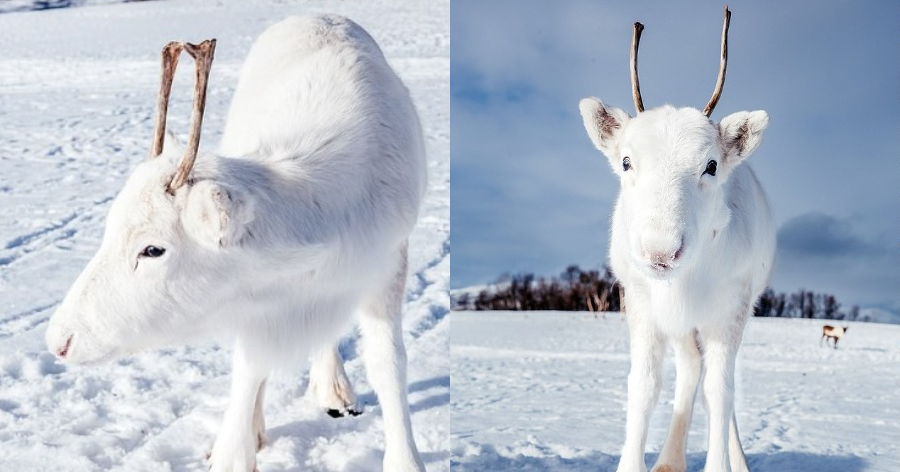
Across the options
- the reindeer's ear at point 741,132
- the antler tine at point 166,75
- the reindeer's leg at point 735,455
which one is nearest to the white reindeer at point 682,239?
the reindeer's ear at point 741,132

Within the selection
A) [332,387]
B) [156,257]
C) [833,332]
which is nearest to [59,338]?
[156,257]

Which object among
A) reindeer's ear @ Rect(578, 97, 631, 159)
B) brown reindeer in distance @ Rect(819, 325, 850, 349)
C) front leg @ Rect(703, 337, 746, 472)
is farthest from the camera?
brown reindeer in distance @ Rect(819, 325, 850, 349)

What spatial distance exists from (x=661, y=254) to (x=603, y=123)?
2.10 ft

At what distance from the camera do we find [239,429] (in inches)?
113

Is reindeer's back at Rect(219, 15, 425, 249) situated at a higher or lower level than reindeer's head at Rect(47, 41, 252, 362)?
higher

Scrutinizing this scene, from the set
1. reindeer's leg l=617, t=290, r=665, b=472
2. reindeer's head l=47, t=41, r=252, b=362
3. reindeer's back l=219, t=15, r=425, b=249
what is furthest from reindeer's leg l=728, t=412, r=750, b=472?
reindeer's head l=47, t=41, r=252, b=362

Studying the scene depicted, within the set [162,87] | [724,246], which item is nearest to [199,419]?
[162,87]

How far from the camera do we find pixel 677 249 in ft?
6.81

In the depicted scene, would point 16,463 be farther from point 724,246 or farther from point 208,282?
point 724,246

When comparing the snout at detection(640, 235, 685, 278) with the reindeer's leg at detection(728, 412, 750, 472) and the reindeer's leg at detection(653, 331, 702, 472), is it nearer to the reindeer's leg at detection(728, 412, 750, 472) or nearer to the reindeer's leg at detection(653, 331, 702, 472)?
the reindeer's leg at detection(653, 331, 702, 472)

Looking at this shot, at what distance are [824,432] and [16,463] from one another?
10.9ft

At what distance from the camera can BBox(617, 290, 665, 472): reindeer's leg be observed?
2.60m

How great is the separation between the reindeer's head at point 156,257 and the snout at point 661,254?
3.15 ft

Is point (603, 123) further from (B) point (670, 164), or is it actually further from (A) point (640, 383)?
(A) point (640, 383)
